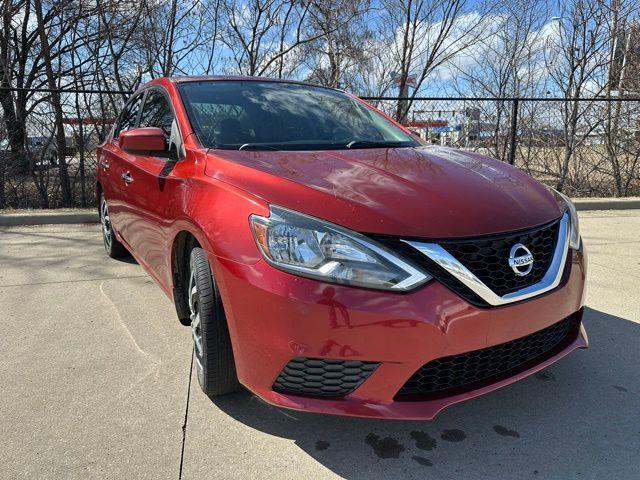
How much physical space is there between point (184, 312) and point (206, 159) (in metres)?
0.91

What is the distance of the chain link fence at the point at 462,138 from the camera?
7387 millimetres

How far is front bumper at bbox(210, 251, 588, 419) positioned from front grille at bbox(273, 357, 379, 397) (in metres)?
0.03

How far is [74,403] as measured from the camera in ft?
7.83

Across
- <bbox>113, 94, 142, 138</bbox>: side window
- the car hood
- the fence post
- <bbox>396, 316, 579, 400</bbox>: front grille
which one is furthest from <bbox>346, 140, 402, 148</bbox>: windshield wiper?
the fence post

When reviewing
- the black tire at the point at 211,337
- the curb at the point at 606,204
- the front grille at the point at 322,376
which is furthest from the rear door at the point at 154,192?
the curb at the point at 606,204

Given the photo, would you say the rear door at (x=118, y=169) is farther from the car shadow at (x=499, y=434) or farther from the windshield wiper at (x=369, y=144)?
the car shadow at (x=499, y=434)

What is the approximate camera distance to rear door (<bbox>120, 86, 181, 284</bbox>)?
107 inches

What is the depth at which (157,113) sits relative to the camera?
340 cm

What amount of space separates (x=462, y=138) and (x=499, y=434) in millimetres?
7025

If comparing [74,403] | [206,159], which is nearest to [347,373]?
[206,159]

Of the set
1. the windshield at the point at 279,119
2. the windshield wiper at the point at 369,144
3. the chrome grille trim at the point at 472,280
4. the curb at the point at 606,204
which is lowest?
the curb at the point at 606,204

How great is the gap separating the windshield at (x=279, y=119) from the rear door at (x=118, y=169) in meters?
0.90

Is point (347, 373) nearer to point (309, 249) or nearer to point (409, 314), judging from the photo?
point (409, 314)

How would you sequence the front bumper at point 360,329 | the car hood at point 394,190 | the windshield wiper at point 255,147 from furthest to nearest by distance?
1. the windshield wiper at point 255,147
2. the car hood at point 394,190
3. the front bumper at point 360,329
